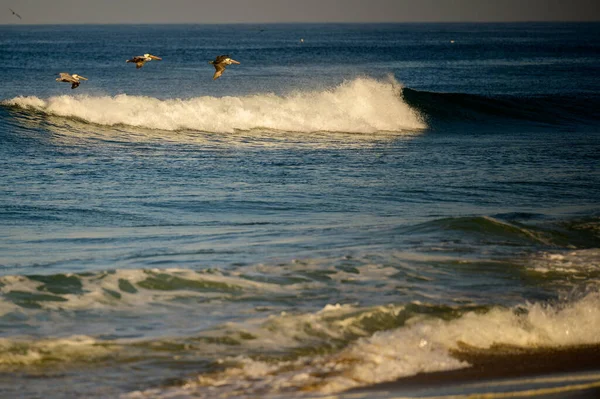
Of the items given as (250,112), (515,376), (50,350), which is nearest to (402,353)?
(515,376)

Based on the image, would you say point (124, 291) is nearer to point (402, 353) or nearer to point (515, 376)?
point (402, 353)

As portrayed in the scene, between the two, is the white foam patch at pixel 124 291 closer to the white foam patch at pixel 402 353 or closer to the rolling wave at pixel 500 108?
the white foam patch at pixel 402 353

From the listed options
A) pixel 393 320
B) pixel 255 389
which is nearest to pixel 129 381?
pixel 255 389

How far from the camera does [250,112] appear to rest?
97.5 ft

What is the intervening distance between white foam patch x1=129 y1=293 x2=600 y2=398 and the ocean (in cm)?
2

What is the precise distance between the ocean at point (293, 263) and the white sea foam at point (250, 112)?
0.88 m

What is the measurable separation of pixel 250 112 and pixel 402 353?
22.5 meters

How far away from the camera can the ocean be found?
747 centimetres

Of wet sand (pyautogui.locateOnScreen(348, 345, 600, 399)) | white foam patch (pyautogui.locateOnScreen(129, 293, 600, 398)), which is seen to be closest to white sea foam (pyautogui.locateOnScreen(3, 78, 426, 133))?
white foam patch (pyautogui.locateOnScreen(129, 293, 600, 398))

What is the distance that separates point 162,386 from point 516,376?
2756 mm

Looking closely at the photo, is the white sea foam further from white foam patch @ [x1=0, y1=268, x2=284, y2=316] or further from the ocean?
white foam patch @ [x1=0, y1=268, x2=284, y2=316]

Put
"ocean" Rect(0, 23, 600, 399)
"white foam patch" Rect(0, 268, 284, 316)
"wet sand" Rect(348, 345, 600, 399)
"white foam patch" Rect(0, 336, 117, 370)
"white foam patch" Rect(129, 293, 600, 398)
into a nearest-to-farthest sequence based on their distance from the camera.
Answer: "wet sand" Rect(348, 345, 600, 399) < "white foam patch" Rect(129, 293, 600, 398) < "ocean" Rect(0, 23, 600, 399) < "white foam patch" Rect(0, 336, 117, 370) < "white foam patch" Rect(0, 268, 284, 316)

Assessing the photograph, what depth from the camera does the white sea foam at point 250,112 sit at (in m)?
28.7

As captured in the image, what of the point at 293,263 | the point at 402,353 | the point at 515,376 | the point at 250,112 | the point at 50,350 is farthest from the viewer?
the point at 250,112
